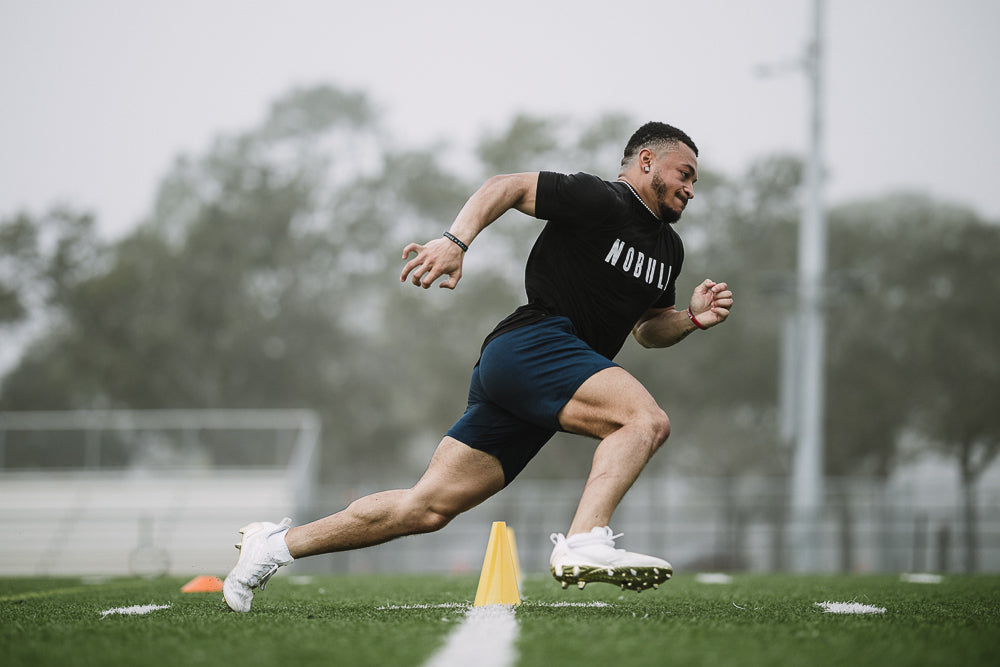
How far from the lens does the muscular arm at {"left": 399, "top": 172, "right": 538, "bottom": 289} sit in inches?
143

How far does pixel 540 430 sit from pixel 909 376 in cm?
2624

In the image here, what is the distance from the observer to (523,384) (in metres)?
3.81

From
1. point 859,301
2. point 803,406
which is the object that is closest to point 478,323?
point 859,301

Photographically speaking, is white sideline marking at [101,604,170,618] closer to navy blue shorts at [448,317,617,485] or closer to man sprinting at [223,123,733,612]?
man sprinting at [223,123,733,612]

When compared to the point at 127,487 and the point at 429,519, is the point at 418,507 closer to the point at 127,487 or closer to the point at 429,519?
the point at 429,519

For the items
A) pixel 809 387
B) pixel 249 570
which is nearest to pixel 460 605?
pixel 249 570

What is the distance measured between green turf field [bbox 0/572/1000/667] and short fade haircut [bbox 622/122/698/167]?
1.85 metres

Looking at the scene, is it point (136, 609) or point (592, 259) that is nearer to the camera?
point (592, 259)

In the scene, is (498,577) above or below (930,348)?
below

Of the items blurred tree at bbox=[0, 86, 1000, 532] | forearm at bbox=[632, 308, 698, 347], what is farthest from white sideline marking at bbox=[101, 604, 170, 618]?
blurred tree at bbox=[0, 86, 1000, 532]

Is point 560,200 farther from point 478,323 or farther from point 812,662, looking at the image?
point 478,323

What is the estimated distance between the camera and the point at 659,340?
464 centimetres

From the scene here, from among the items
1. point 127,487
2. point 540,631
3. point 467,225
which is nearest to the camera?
point 540,631

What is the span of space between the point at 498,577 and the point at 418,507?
2.42 feet
